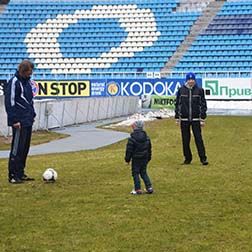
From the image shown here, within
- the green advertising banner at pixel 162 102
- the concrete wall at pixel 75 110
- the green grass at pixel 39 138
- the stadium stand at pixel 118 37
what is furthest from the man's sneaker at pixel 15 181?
the stadium stand at pixel 118 37

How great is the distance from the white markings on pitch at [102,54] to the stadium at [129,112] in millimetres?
84

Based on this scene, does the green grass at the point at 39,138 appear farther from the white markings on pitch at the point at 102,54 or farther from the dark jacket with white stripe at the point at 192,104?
the white markings on pitch at the point at 102,54

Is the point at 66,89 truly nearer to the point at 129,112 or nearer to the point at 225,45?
the point at 129,112

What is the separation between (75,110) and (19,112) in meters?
18.0

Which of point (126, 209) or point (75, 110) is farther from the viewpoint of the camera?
point (75, 110)

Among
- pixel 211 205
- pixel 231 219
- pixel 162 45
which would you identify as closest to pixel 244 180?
pixel 211 205

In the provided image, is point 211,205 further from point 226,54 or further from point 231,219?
point 226,54

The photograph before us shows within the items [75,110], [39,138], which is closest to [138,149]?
[39,138]

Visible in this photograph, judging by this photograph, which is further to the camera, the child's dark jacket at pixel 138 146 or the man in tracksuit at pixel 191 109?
the man in tracksuit at pixel 191 109

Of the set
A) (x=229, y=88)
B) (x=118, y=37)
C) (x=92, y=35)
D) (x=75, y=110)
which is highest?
(x=92, y=35)

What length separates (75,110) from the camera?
2867cm

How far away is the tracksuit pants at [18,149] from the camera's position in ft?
35.2

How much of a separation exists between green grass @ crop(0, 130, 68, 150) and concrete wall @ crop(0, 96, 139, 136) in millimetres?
607

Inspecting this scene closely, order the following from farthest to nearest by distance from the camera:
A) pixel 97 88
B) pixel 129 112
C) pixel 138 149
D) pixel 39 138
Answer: pixel 97 88 < pixel 129 112 < pixel 39 138 < pixel 138 149
